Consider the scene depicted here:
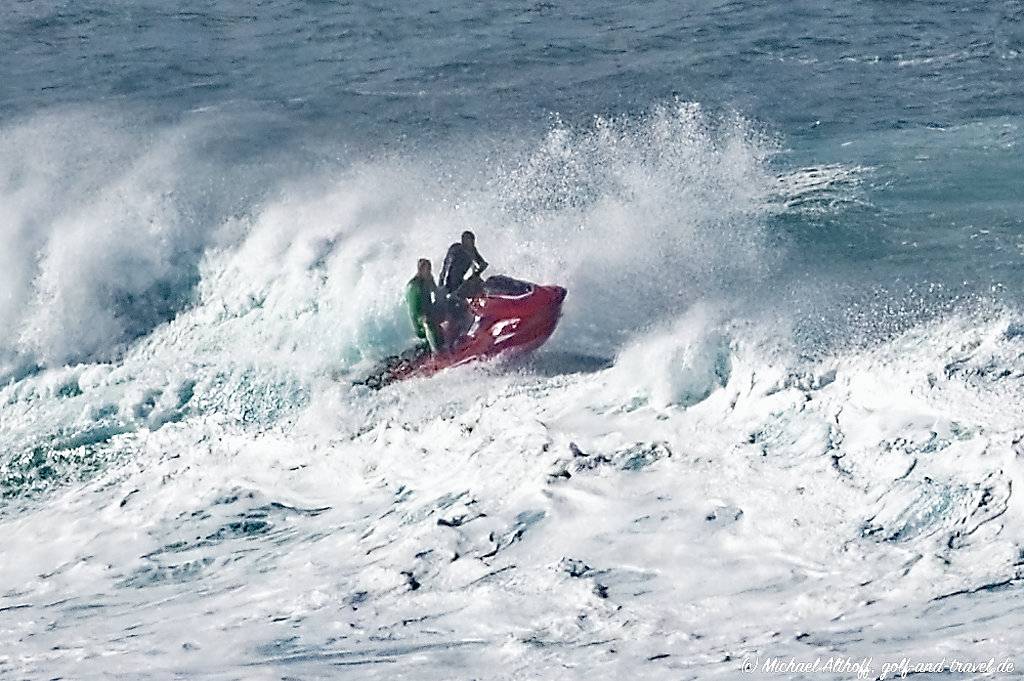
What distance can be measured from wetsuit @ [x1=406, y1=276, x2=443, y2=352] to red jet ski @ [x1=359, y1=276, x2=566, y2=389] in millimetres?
116

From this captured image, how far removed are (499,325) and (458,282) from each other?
698 millimetres

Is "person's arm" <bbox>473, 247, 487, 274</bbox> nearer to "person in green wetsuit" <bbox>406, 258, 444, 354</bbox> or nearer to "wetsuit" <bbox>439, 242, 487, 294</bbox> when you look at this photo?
"wetsuit" <bbox>439, 242, 487, 294</bbox>

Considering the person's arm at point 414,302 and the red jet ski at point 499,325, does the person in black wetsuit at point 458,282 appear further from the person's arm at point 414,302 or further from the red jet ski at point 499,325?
the person's arm at point 414,302

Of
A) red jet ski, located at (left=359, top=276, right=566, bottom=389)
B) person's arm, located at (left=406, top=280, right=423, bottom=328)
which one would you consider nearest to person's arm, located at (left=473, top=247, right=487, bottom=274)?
red jet ski, located at (left=359, top=276, right=566, bottom=389)

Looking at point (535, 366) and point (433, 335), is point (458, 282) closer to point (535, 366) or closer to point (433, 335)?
point (433, 335)

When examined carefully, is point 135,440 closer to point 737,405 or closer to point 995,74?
point 737,405

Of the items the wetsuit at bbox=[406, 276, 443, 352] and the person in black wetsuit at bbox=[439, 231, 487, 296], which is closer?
the wetsuit at bbox=[406, 276, 443, 352]

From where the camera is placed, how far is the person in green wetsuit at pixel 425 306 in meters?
14.6

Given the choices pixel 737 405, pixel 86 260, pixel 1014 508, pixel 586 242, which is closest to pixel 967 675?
pixel 1014 508

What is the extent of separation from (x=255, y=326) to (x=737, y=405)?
6559mm

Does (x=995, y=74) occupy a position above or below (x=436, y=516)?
above

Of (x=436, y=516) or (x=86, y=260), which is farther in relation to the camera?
(x=86, y=260)

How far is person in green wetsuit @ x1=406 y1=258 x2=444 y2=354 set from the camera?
1465 centimetres

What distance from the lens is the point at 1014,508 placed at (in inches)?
420
